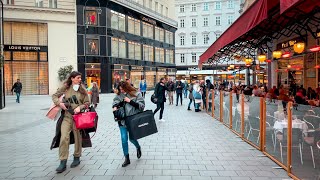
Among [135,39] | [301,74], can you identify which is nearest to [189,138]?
[301,74]

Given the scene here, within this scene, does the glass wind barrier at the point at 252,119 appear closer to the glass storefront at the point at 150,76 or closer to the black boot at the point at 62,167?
the black boot at the point at 62,167

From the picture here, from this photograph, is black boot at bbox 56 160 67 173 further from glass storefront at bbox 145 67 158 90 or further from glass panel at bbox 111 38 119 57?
glass storefront at bbox 145 67 158 90

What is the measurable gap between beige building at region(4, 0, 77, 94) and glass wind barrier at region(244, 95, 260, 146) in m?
29.5

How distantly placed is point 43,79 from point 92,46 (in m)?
6.87

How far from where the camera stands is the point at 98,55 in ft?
127

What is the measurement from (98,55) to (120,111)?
33.3 m

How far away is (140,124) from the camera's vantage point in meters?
6.38

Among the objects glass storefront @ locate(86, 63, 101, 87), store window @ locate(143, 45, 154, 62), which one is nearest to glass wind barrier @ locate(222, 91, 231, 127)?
glass storefront @ locate(86, 63, 101, 87)

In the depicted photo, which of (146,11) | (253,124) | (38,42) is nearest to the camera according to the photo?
(253,124)

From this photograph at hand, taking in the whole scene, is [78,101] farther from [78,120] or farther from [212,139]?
[212,139]

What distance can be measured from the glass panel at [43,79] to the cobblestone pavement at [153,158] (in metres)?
25.5

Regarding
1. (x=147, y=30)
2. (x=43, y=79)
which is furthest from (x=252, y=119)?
(x=147, y=30)

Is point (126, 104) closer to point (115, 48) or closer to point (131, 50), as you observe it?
point (115, 48)

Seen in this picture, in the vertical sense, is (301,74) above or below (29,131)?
above
